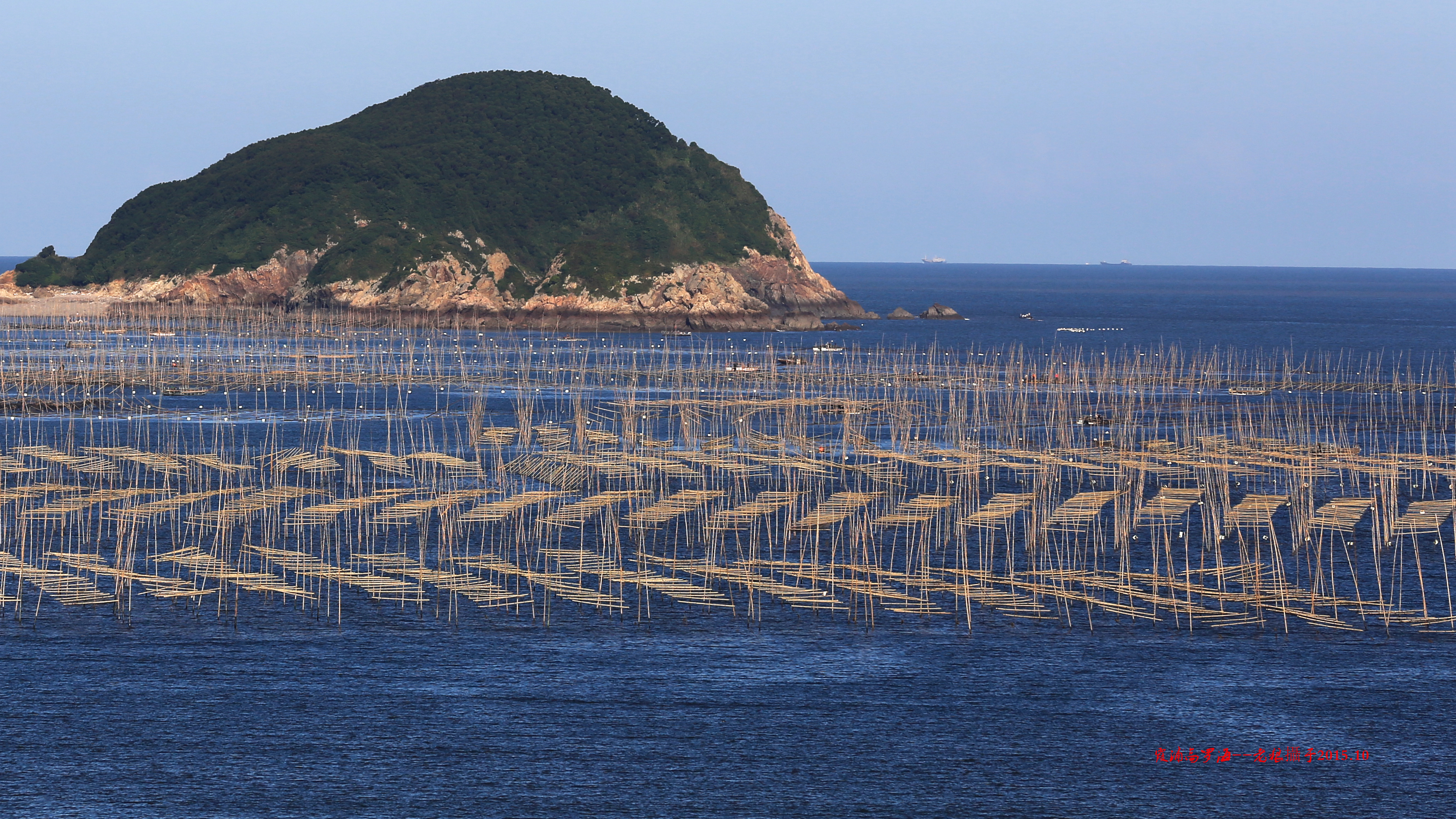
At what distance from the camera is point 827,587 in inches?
1746

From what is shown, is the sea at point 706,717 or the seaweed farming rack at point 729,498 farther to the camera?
the seaweed farming rack at point 729,498

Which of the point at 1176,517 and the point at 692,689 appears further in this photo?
the point at 1176,517

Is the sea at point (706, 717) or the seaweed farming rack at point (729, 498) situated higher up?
the seaweed farming rack at point (729, 498)

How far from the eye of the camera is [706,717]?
3297cm

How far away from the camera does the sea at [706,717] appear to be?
2894cm

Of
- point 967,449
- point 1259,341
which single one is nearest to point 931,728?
point 967,449

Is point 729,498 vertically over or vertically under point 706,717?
over

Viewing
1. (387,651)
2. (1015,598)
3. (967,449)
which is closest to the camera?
(387,651)

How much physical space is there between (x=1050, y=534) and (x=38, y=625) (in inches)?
1302

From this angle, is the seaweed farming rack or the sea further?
the seaweed farming rack

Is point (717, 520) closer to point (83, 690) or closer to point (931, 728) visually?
point (931, 728)

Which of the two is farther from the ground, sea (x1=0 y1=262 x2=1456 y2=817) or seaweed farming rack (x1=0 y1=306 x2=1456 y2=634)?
seaweed farming rack (x1=0 y1=306 x2=1456 y2=634)

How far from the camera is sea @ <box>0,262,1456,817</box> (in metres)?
28.9

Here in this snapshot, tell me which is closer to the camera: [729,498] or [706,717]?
[706,717]
